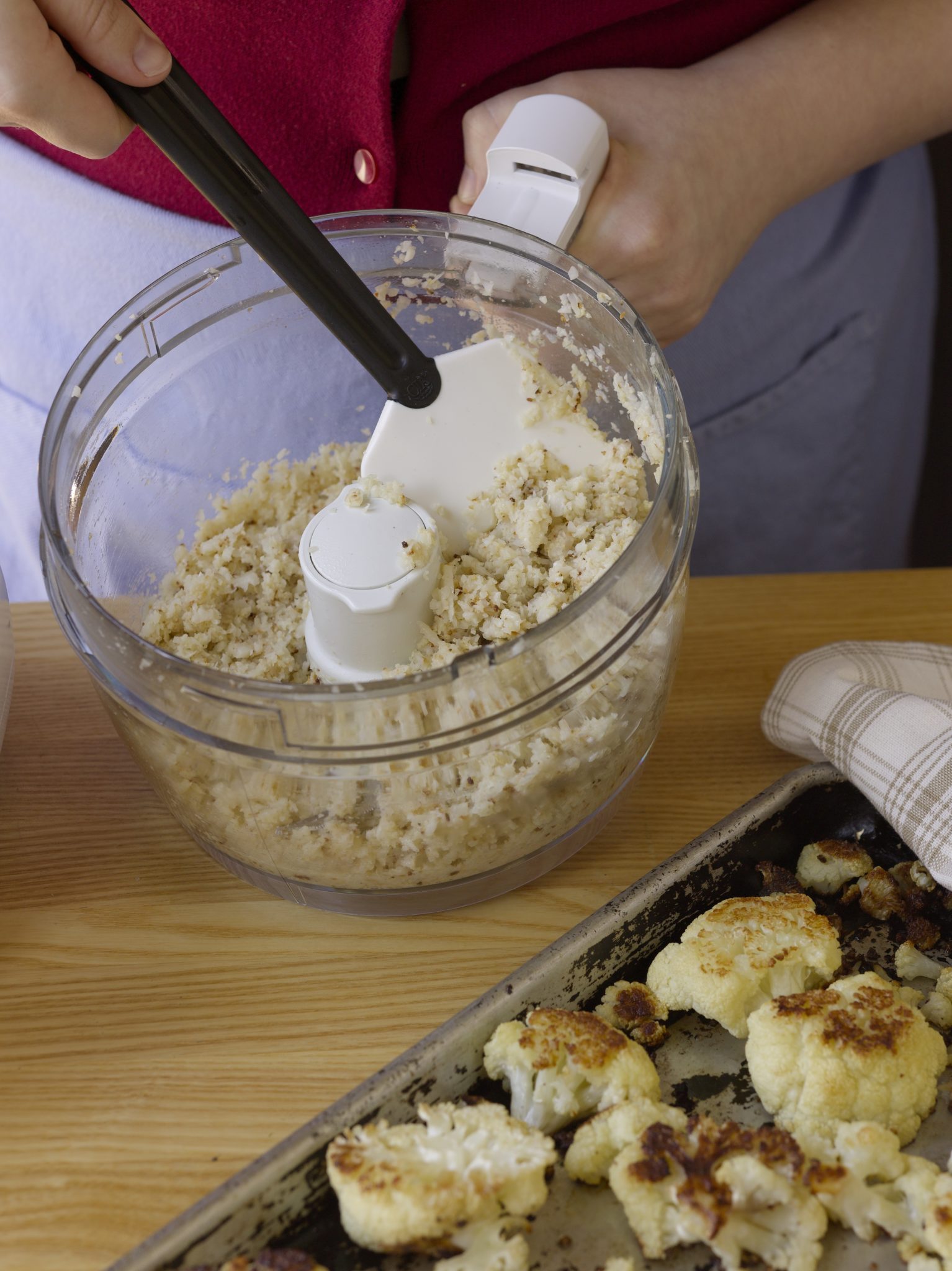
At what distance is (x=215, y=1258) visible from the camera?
1.65ft

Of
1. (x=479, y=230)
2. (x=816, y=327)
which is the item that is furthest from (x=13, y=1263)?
(x=816, y=327)

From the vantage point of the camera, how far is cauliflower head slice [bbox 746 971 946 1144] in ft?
1.83

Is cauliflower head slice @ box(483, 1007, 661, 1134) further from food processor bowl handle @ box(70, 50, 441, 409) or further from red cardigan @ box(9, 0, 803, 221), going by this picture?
red cardigan @ box(9, 0, 803, 221)

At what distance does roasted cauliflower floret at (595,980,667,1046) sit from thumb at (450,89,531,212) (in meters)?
0.57

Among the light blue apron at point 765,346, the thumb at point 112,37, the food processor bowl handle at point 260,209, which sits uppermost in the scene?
the thumb at point 112,37

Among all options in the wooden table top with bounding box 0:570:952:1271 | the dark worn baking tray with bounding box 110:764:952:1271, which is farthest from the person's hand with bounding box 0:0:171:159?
the dark worn baking tray with bounding box 110:764:952:1271

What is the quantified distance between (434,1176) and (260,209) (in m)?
0.50

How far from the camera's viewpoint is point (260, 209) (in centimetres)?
62

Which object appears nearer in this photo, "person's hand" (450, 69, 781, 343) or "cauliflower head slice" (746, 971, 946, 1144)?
"cauliflower head slice" (746, 971, 946, 1144)

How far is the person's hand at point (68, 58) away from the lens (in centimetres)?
55

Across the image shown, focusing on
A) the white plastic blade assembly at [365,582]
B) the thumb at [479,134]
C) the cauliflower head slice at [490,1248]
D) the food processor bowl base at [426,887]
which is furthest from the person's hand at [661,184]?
the cauliflower head slice at [490,1248]

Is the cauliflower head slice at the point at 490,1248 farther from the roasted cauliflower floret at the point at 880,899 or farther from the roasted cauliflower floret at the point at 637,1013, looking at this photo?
the roasted cauliflower floret at the point at 880,899

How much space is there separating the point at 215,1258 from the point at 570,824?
299 mm

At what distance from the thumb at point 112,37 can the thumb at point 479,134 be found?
12.1 inches
